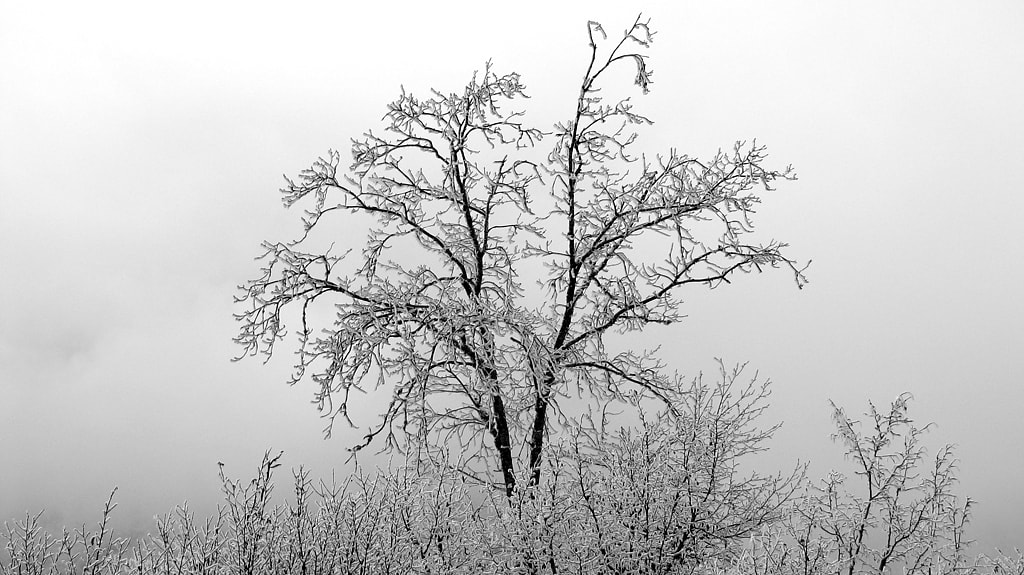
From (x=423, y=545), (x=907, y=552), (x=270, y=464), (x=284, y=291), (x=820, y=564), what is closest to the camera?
(x=820, y=564)

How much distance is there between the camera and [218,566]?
7977 millimetres

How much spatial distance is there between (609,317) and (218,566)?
5.89 m

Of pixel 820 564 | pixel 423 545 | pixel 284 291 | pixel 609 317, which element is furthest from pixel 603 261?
pixel 820 564

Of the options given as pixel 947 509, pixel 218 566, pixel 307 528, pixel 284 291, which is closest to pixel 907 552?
pixel 947 509

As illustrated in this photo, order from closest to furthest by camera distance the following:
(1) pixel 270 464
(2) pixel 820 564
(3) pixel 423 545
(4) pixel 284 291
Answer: (2) pixel 820 564 < (1) pixel 270 464 < (3) pixel 423 545 < (4) pixel 284 291

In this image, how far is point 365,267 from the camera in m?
11.6

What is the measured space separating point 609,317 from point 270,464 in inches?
214

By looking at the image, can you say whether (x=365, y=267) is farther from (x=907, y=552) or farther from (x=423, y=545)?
(x=907, y=552)

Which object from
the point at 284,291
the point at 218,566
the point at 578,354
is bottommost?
the point at 218,566

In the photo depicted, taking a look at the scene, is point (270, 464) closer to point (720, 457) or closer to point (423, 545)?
point (423, 545)

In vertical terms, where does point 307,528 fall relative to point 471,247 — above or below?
below

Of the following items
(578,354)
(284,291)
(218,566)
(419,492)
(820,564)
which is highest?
(284,291)

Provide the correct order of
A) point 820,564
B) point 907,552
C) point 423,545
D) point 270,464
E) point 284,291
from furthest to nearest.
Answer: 1. point 284,291
2. point 907,552
3. point 423,545
4. point 270,464
5. point 820,564

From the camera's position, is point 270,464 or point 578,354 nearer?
point 270,464
